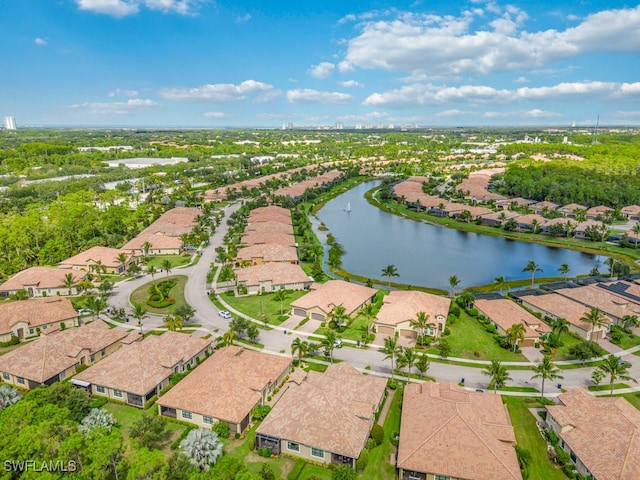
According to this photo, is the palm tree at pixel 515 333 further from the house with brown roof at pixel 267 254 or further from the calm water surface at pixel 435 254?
the house with brown roof at pixel 267 254

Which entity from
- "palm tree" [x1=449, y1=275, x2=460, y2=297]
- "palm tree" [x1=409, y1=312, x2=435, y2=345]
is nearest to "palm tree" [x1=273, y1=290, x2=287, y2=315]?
"palm tree" [x1=409, y1=312, x2=435, y2=345]

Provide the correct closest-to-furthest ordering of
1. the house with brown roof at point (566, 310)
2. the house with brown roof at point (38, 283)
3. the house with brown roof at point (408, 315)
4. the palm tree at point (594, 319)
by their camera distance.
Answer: the palm tree at point (594, 319) < the house with brown roof at point (566, 310) < the house with brown roof at point (408, 315) < the house with brown roof at point (38, 283)

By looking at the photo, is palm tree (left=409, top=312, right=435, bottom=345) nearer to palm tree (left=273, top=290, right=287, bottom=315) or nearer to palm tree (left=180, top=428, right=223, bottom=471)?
palm tree (left=273, top=290, right=287, bottom=315)

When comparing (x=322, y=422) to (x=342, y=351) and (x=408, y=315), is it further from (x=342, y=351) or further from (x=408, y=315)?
(x=408, y=315)

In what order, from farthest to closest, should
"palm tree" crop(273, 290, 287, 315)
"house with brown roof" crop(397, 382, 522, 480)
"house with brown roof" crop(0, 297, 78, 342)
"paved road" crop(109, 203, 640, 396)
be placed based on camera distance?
"palm tree" crop(273, 290, 287, 315) → "house with brown roof" crop(0, 297, 78, 342) → "paved road" crop(109, 203, 640, 396) → "house with brown roof" crop(397, 382, 522, 480)

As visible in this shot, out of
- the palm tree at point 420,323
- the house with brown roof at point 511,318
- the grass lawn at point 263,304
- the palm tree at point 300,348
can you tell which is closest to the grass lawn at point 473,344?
the house with brown roof at point 511,318

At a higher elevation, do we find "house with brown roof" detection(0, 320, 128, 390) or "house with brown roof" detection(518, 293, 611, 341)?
"house with brown roof" detection(0, 320, 128, 390)
